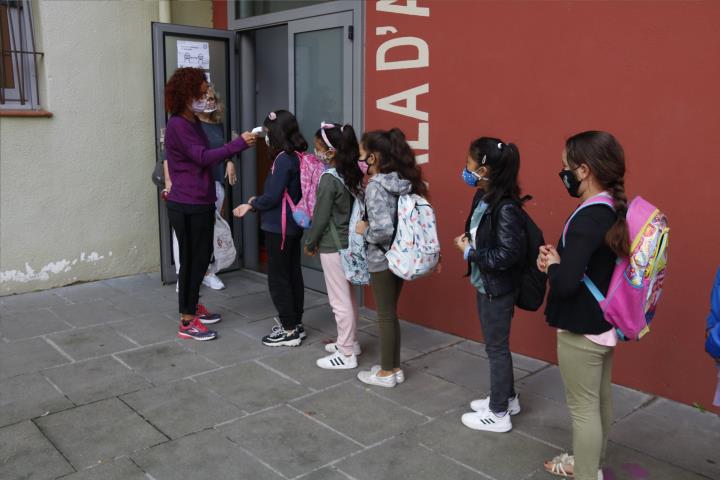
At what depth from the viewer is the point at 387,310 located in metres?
3.92

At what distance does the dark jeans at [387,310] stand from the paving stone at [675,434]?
1.28m

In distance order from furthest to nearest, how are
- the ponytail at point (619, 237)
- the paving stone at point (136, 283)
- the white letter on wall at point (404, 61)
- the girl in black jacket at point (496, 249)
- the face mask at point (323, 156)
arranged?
1. the paving stone at point (136, 283)
2. the white letter on wall at point (404, 61)
3. the face mask at point (323, 156)
4. the girl in black jacket at point (496, 249)
5. the ponytail at point (619, 237)

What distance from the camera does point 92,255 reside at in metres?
6.36

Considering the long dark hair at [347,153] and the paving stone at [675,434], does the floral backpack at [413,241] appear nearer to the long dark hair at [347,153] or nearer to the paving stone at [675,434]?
the long dark hair at [347,153]

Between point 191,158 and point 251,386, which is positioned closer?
point 251,386

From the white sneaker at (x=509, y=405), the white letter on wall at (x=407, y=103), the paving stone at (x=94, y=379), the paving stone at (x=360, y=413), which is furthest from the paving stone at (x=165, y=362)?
the white letter on wall at (x=407, y=103)

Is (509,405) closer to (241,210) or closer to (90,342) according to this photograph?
(241,210)

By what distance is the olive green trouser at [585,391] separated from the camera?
2.64 m

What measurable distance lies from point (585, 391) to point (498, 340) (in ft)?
2.39

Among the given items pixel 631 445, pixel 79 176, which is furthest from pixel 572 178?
pixel 79 176

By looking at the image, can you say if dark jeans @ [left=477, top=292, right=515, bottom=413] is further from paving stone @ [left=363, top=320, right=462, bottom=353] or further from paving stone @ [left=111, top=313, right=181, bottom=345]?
paving stone @ [left=111, top=313, right=181, bottom=345]

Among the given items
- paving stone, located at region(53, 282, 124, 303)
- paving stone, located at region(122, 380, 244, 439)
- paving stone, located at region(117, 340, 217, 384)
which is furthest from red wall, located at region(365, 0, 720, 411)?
paving stone, located at region(53, 282, 124, 303)

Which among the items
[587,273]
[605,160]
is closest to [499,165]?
[605,160]

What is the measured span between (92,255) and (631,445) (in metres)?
5.02
